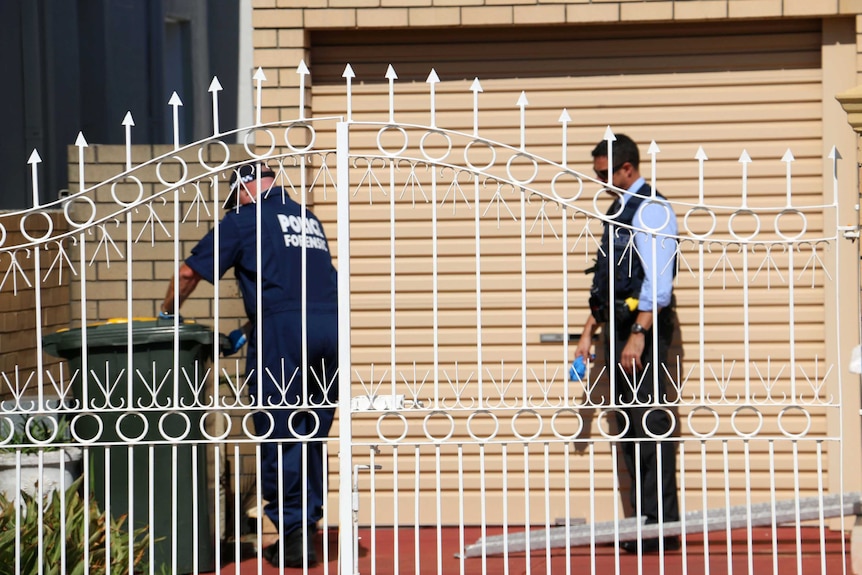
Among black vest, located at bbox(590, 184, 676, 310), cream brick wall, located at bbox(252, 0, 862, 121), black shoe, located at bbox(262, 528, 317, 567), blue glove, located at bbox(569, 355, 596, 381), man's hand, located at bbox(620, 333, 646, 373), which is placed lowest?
black shoe, located at bbox(262, 528, 317, 567)

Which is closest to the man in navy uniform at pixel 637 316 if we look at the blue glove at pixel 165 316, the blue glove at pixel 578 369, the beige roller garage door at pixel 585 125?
the blue glove at pixel 578 369

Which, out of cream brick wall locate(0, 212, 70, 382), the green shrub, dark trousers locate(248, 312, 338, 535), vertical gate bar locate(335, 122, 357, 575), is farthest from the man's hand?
cream brick wall locate(0, 212, 70, 382)

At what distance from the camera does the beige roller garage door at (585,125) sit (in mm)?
7133

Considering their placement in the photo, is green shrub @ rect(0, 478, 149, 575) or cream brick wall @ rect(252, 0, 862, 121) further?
cream brick wall @ rect(252, 0, 862, 121)

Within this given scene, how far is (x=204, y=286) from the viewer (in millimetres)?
7316

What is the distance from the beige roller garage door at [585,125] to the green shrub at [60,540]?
6.17ft

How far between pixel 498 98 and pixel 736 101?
118 centimetres

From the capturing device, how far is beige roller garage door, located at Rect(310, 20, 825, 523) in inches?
281

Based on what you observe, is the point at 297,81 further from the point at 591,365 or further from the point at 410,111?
the point at 591,365

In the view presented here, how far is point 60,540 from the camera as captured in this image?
552cm

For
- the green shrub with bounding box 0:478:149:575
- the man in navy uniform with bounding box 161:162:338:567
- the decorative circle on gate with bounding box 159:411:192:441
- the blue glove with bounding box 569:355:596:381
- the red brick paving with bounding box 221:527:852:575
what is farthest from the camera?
the blue glove with bounding box 569:355:596:381

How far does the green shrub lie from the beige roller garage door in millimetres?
1881

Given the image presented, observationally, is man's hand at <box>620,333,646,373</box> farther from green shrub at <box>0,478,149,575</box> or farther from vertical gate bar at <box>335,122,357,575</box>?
green shrub at <box>0,478,149,575</box>

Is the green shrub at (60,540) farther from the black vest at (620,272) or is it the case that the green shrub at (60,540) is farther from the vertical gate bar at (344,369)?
the black vest at (620,272)
